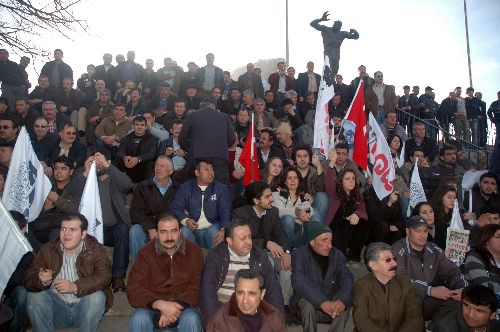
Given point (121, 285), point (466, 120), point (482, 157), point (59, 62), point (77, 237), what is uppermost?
point (59, 62)

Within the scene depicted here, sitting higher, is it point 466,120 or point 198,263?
point 466,120

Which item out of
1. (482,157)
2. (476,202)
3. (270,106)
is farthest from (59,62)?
(482,157)

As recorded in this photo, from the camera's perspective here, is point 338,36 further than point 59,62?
Yes

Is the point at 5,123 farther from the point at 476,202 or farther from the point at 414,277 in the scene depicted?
the point at 476,202

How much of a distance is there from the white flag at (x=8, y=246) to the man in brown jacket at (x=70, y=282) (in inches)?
59.2

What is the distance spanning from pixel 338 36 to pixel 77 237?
9971mm

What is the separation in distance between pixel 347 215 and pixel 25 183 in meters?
4.14

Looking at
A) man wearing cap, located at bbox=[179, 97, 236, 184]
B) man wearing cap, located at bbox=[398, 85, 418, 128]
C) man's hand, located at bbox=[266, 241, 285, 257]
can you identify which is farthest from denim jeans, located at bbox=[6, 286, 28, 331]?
man wearing cap, located at bbox=[398, 85, 418, 128]

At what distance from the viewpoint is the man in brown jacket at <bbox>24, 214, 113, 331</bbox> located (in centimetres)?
412

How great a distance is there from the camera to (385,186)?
674 cm

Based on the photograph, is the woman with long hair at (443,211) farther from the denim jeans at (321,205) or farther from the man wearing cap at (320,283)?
the man wearing cap at (320,283)

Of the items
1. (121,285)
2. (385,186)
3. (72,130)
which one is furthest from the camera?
(72,130)

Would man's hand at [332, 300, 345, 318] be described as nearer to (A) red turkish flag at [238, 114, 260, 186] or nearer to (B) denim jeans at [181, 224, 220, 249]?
(B) denim jeans at [181, 224, 220, 249]

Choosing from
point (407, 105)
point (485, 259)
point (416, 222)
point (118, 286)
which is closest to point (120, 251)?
point (118, 286)
